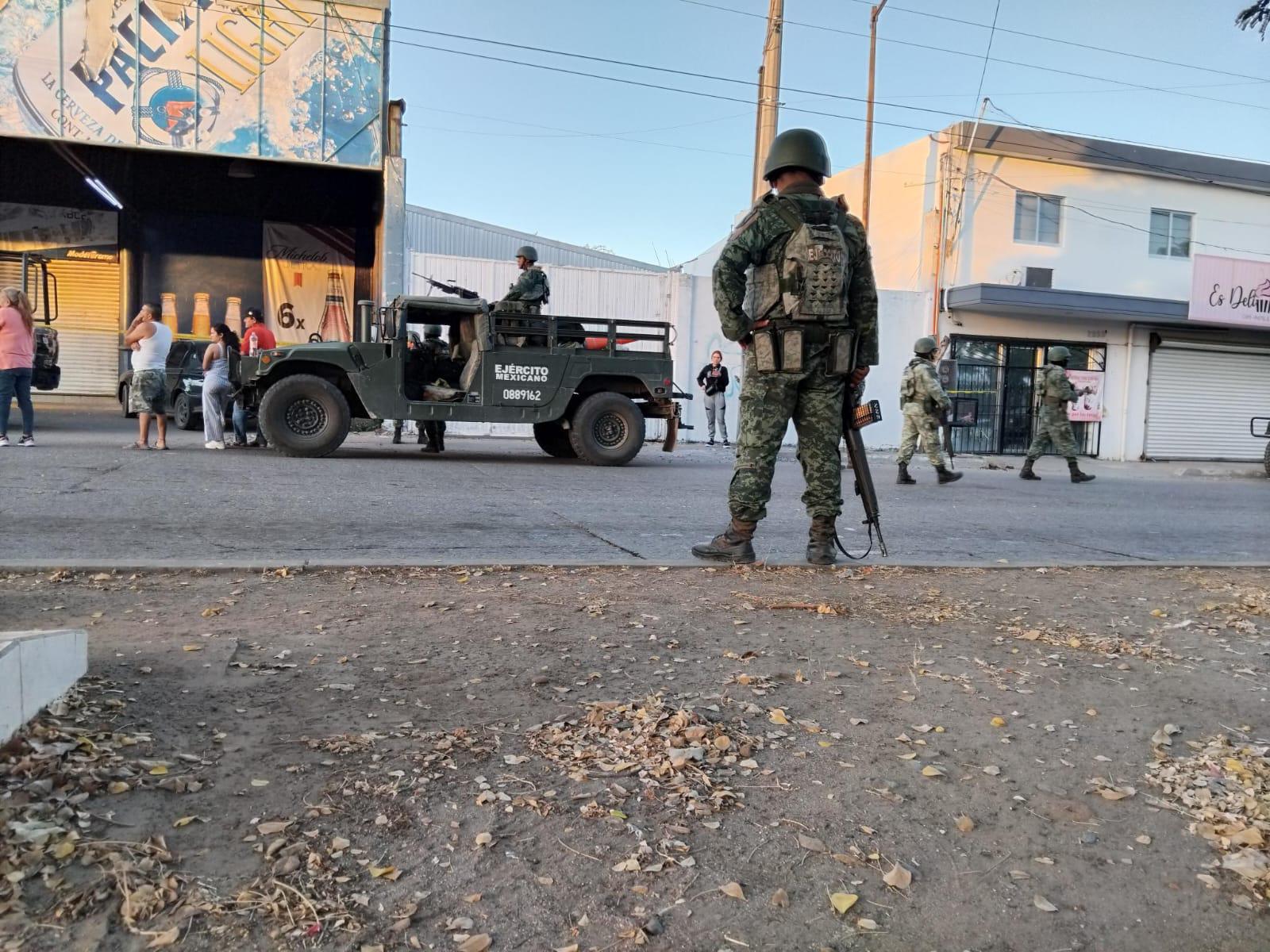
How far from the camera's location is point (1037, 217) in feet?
67.7

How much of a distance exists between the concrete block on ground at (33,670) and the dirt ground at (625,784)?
0.06 metres

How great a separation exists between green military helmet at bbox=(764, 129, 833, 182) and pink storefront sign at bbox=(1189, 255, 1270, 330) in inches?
738

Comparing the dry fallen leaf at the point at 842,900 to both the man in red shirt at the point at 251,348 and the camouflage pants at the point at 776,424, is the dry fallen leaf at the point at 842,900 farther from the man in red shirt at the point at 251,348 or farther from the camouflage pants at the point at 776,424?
the man in red shirt at the point at 251,348

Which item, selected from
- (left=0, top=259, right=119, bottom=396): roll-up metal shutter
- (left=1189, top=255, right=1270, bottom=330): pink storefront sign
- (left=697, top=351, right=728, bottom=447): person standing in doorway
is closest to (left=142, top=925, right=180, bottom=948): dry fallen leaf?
(left=697, top=351, right=728, bottom=447): person standing in doorway

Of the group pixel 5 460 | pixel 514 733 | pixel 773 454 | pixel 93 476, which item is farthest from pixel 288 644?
pixel 5 460

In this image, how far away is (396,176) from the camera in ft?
53.8

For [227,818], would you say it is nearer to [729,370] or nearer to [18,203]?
[729,370]

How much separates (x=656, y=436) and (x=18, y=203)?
1611 cm

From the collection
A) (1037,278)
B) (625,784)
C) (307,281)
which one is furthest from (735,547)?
(307,281)

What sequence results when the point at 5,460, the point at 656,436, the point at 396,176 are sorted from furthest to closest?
the point at 656,436 → the point at 396,176 → the point at 5,460

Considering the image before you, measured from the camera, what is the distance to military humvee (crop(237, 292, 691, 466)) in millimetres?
10172

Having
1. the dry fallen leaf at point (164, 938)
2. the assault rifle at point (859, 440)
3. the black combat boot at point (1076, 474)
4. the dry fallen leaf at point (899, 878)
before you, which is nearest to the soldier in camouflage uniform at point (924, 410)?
the black combat boot at point (1076, 474)

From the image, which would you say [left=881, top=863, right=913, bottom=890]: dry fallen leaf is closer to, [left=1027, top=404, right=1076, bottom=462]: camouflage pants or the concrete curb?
the concrete curb

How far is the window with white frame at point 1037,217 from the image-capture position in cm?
2048
